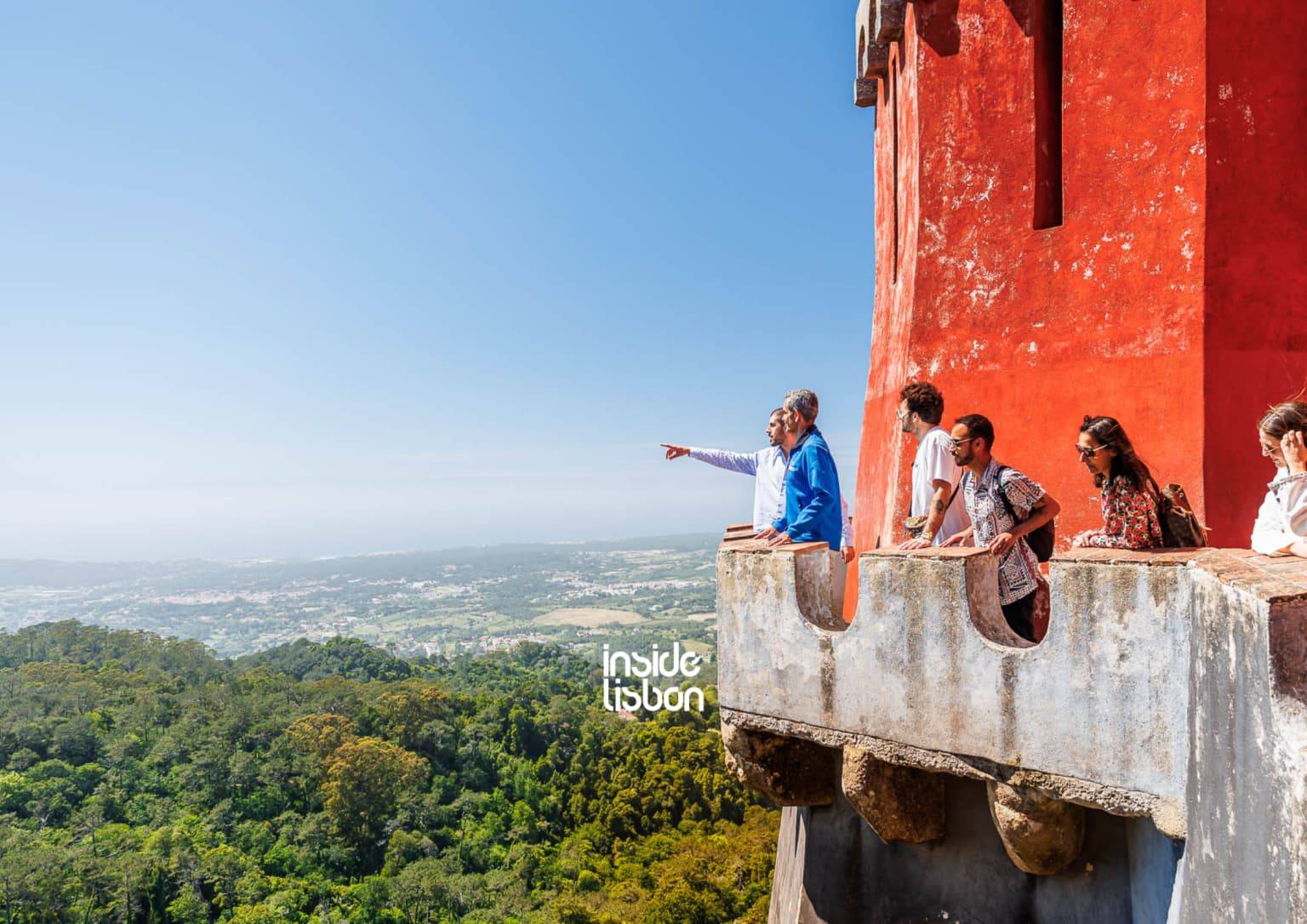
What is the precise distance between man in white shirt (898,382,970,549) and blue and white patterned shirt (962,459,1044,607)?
19 centimetres

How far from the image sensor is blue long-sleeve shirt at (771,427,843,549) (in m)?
4.23

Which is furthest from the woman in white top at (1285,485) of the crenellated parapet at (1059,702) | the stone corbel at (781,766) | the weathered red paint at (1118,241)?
the stone corbel at (781,766)

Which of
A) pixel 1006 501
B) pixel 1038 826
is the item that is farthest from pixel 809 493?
pixel 1038 826

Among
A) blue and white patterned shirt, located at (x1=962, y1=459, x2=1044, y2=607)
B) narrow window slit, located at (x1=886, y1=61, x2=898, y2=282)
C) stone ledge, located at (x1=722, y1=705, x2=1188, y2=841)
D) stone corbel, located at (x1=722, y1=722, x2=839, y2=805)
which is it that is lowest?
stone corbel, located at (x1=722, y1=722, x2=839, y2=805)

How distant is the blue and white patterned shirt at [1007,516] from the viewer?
3432mm

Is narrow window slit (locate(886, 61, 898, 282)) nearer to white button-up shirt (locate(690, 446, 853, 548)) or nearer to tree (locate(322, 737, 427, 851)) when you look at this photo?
white button-up shirt (locate(690, 446, 853, 548))

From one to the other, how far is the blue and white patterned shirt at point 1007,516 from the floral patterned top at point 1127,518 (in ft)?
1.21

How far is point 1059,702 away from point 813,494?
65.5 inches

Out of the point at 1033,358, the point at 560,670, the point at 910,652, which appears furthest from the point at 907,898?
the point at 560,670

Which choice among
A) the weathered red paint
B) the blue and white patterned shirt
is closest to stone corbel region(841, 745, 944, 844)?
the blue and white patterned shirt

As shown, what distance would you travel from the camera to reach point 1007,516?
136 inches

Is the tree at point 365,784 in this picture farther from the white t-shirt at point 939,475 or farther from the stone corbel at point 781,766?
the white t-shirt at point 939,475

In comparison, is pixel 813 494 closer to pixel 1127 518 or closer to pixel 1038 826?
pixel 1127 518

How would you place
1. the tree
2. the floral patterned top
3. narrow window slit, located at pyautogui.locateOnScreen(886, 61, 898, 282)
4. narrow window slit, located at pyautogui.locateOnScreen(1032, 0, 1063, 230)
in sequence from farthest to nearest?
the tree < narrow window slit, located at pyautogui.locateOnScreen(886, 61, 898, 282) < narrow window slit, located at pyautogui.locateOnScreen(1032, 0, 1063, 230) < the floral patterned top
